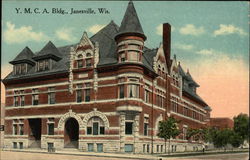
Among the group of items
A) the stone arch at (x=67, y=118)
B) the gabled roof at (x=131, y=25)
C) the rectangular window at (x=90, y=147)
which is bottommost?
the rectangular window at (x=90, y=147)

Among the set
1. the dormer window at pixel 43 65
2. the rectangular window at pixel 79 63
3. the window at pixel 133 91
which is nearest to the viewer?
the window at pixel 133 91

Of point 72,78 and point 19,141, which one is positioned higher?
point 72,78

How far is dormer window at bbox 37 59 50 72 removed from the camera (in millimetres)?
40500

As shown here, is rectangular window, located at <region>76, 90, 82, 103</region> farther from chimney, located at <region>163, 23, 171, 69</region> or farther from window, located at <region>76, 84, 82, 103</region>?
chimney, located at <region>163, 23, 171, 69</region>

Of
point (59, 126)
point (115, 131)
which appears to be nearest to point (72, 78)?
point (59, 126)

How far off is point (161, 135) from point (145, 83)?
6.42 metres

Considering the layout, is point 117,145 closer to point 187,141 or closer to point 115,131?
point 115,131

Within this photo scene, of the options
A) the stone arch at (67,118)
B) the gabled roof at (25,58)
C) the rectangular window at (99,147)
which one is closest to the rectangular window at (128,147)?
the rectangular window at (99,147)

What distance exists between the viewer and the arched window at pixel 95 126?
3478 centimetres

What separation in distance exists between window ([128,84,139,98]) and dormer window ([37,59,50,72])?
1258 centimetres

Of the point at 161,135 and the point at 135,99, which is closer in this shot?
the point at 135,99

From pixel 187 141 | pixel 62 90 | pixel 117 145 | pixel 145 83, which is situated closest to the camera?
pixel 117 145

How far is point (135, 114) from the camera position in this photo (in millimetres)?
33500

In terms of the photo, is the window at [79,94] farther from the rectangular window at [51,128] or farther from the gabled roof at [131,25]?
the gabled roof at [131,25]
